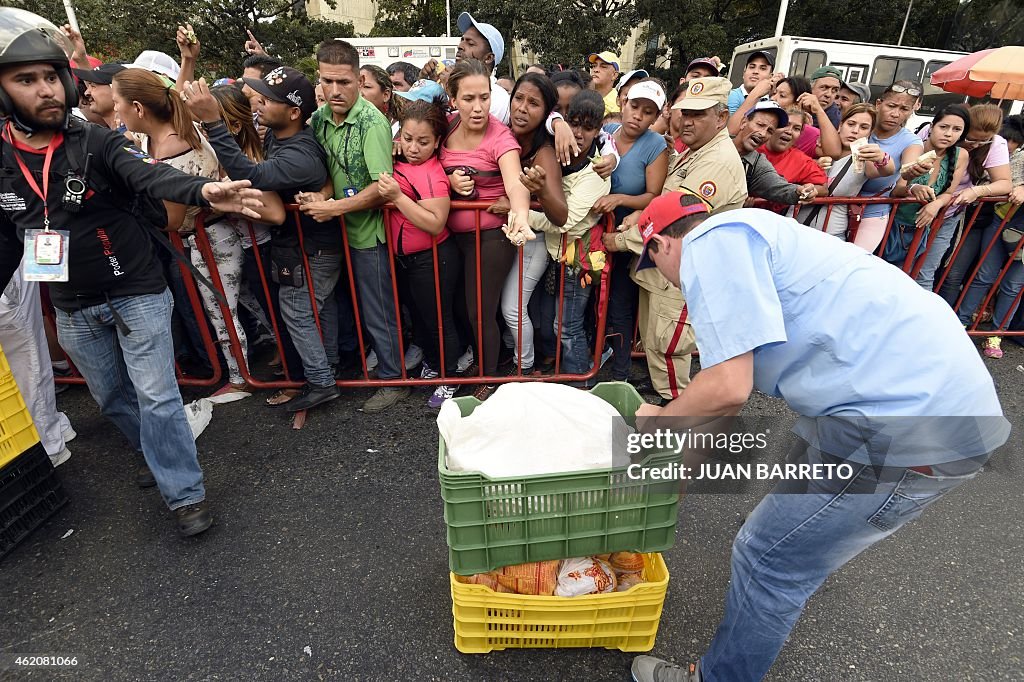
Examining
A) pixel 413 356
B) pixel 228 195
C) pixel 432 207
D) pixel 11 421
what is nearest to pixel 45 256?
pixel 228 195

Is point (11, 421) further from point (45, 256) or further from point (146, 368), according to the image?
point (45, 256)

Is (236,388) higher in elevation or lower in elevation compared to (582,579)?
lower

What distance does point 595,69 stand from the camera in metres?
6.07

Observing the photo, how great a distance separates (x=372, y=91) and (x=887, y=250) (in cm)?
434

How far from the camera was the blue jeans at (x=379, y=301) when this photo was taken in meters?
3.56

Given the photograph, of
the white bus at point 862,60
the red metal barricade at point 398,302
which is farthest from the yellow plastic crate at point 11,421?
the white bus at point 862,60

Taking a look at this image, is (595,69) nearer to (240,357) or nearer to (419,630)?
(240,357)

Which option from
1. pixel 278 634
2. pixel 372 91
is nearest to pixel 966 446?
pixel 278 634

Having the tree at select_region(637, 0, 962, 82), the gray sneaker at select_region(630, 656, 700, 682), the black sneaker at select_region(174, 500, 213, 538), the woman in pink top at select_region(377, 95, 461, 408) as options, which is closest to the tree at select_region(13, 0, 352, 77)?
the tree at select_region(637, 0, 962, 82)

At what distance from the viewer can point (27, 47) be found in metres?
2.07

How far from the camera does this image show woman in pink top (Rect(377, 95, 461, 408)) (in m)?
3.23

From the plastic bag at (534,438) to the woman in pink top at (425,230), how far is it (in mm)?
1743

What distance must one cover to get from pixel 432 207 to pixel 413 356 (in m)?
1.45

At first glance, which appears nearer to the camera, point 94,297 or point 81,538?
point 94,297
